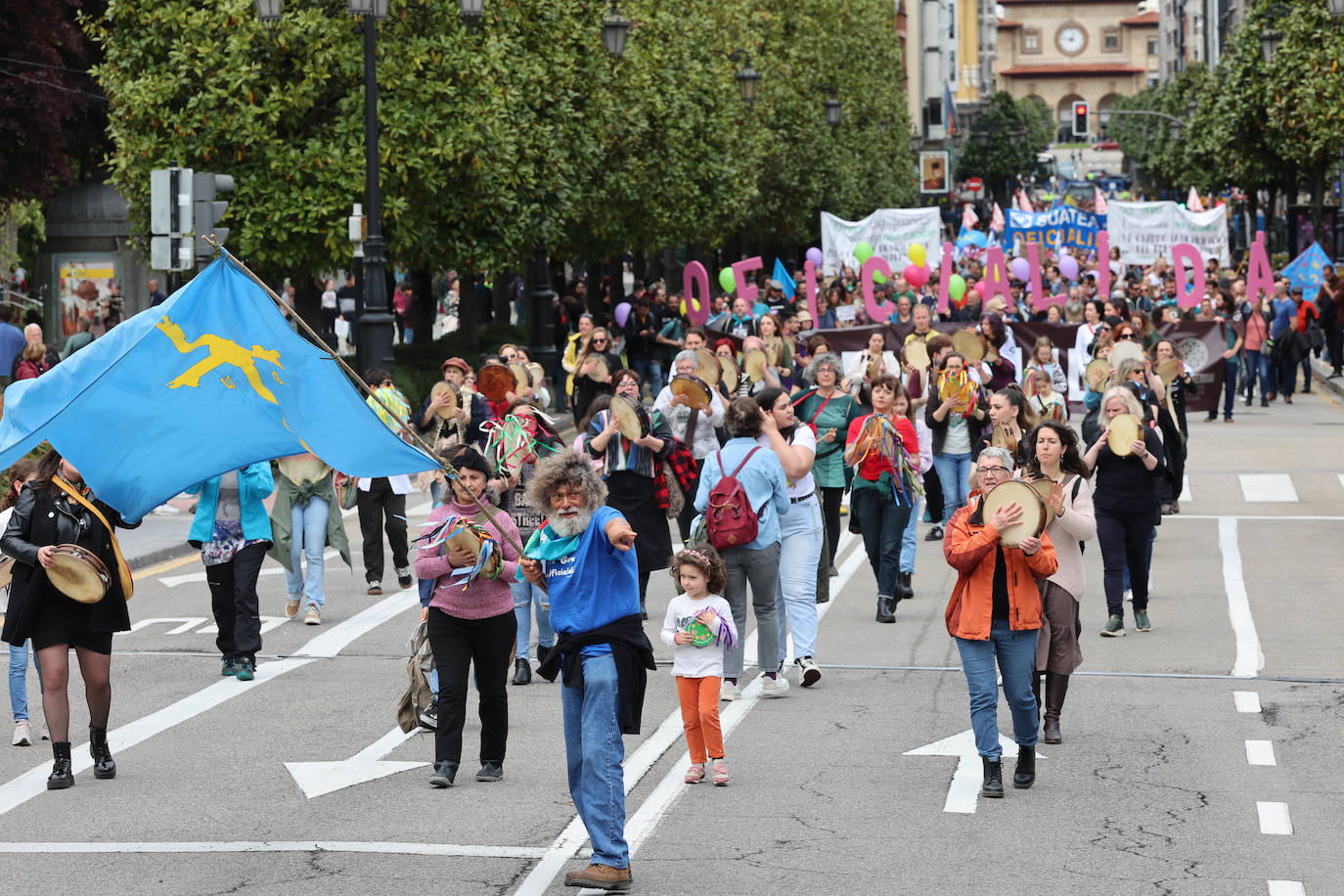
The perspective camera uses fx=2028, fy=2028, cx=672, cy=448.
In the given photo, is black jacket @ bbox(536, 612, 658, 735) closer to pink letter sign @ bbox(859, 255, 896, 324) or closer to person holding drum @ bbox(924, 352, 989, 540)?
person holding drum @ bbox(924, 352, 989, 540)

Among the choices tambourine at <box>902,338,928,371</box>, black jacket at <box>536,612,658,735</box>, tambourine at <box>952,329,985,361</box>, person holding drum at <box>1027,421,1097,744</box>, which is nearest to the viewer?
black jacket at <box>536,612,658,735</box>

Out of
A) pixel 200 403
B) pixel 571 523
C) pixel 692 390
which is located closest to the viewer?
pixel 571 523

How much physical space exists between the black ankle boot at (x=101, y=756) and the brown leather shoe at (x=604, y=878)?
3079mm

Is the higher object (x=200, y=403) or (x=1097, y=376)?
(x=200, y=403)

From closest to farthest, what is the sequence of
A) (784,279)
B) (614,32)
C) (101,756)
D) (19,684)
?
(101,756), (19,684), (614,32), (784,279)

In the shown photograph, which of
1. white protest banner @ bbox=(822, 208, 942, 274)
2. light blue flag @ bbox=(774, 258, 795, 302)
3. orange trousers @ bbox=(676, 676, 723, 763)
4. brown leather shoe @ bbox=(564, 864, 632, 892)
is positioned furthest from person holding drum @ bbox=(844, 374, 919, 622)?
white protest banner @ bbox=(822, 208, 942, 274)

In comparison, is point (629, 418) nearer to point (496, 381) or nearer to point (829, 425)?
point (829, 425)

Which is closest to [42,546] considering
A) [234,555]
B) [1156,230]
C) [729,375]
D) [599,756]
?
[234,555]

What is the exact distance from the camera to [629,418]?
12469mm

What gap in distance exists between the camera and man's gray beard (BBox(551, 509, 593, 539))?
8.01 metres

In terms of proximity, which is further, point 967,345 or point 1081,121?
point 1081,121

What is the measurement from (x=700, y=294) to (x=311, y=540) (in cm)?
1821

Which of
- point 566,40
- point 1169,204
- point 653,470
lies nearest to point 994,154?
point 1169,204

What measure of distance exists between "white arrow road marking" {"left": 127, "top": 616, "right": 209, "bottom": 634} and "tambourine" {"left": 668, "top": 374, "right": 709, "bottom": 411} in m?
3.73
